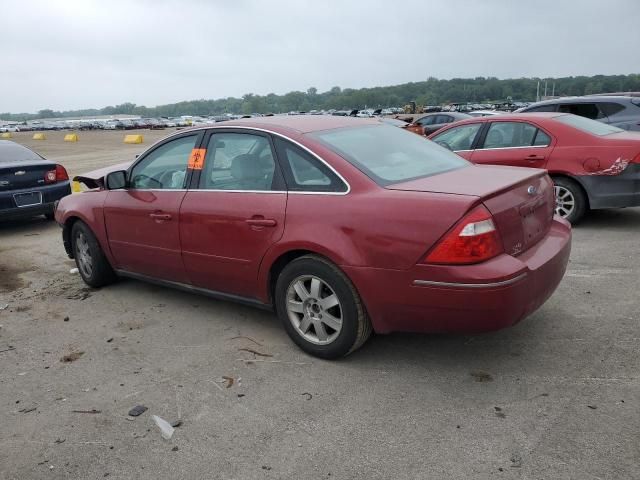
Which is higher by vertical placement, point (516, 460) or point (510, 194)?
point (510, 194)

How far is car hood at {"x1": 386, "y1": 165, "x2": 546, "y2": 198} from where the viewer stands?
3.41 m

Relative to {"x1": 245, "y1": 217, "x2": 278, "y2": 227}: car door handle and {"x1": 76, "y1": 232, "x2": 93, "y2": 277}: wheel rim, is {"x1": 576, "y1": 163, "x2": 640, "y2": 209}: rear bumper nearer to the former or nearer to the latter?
{"x1": 245, "y1": 217, "x2": 278, "y2": 227}: car door handle

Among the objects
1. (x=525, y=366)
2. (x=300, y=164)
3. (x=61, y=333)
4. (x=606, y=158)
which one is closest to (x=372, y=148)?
(x=300, y=164)

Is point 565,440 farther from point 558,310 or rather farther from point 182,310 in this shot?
point 182,310

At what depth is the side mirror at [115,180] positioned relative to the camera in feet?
16.5

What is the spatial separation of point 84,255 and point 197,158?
206 cm

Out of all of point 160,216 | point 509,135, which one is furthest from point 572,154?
point 160,216

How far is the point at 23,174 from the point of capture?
872cm

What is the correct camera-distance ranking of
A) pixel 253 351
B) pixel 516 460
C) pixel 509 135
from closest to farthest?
1. pixel 516 460
2. pixel 253 351
3. pixel 509 135

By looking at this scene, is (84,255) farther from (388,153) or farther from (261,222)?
(388,153)

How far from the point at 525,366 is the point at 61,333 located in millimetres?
3532

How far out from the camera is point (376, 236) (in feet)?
11.1

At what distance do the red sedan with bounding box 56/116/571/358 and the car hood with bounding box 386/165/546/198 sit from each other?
14 millimetres

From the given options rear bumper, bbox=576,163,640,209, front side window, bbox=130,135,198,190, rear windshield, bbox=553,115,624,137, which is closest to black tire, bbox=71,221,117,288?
front side window, bbox=130,135,198,190
